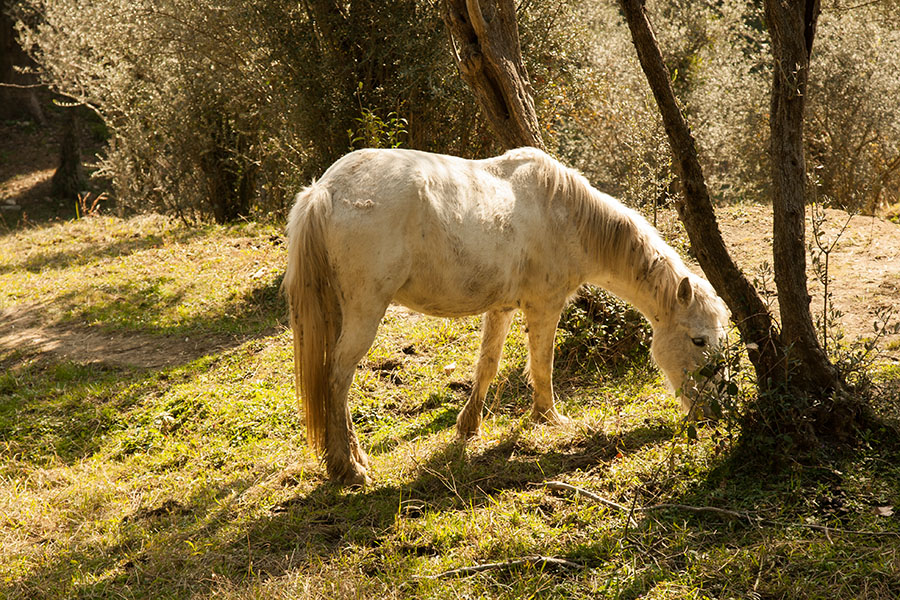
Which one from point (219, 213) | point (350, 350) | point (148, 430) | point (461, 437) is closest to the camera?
point (350, 350)

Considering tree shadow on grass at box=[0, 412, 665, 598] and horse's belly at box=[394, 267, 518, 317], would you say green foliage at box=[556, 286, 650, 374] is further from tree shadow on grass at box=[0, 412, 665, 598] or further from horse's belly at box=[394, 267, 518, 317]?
horse's belly at box=[394, 267, 518, 317]

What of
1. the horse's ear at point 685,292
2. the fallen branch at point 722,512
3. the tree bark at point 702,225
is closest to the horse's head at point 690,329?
the horse's ear at point 685,292

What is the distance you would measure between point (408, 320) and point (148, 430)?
110 inches

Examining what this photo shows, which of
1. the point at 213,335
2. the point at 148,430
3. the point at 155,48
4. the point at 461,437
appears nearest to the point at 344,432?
the point at 461,437

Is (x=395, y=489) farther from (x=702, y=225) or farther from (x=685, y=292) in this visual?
(x=702, y=225)

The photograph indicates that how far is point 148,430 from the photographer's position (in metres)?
5.93

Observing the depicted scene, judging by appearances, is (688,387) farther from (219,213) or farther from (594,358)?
(219,213)

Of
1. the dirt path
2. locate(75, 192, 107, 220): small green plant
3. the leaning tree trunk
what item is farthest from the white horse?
locate(75, 192, 107, 220): small green plant

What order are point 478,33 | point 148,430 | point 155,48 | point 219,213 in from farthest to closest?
point 219,213 → point 155,48 → point 478,33 → point 148,430

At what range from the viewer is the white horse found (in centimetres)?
445

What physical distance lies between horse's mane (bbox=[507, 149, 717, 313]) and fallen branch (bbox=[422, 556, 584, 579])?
2.37m

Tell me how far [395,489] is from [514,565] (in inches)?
48.3

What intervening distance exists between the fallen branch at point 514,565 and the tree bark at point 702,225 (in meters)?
1.60

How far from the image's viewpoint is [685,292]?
5.21 m
